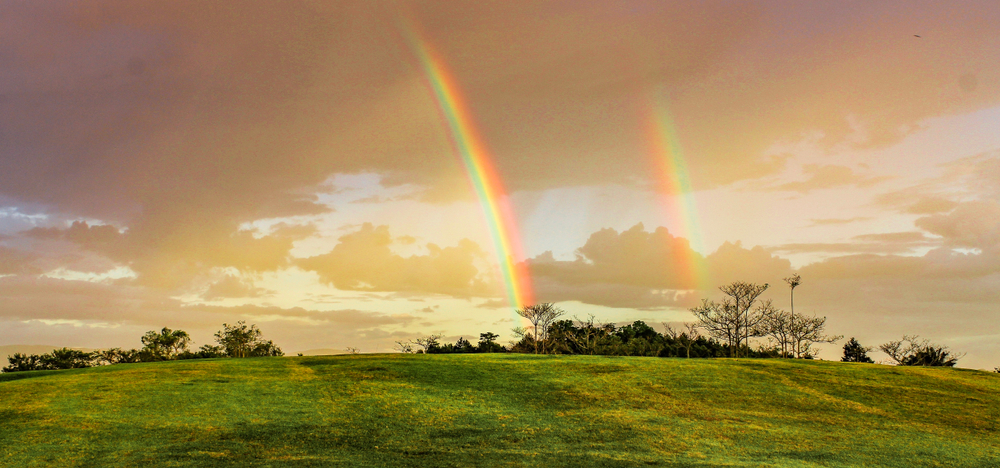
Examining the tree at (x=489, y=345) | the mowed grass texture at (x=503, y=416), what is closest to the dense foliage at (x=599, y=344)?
the tree at (x=489, y=345)

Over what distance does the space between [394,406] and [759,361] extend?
2363 centimetres

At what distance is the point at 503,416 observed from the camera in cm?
2008

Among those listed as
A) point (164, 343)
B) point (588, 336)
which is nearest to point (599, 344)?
point (588, 336)

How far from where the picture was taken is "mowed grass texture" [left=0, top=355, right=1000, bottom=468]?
1556 cm

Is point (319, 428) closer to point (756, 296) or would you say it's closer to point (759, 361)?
point (759, 361)

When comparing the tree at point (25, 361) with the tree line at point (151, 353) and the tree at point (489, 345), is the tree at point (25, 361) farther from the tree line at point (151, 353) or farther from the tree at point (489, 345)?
the tree at point (489, 345)

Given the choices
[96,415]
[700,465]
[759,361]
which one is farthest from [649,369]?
[96,415]

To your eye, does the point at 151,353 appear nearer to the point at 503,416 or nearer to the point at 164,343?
the point at 164,343

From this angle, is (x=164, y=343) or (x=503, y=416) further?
(x=164, y=343)

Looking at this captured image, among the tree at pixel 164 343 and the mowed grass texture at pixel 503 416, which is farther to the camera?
the tree at pixel 164 343

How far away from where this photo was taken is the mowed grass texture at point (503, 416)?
15.6 meters

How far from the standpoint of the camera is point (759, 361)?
3569 centimetres

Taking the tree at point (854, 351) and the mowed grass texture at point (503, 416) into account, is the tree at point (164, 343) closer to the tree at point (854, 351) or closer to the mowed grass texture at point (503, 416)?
the mowed grass texture at point (503, 416)

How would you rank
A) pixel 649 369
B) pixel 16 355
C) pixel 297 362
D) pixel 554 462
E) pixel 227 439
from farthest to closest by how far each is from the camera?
pixel 16 355 < pixel 297 362 < pixel 649 369 < pixel 227 439 < pixel 554 462
